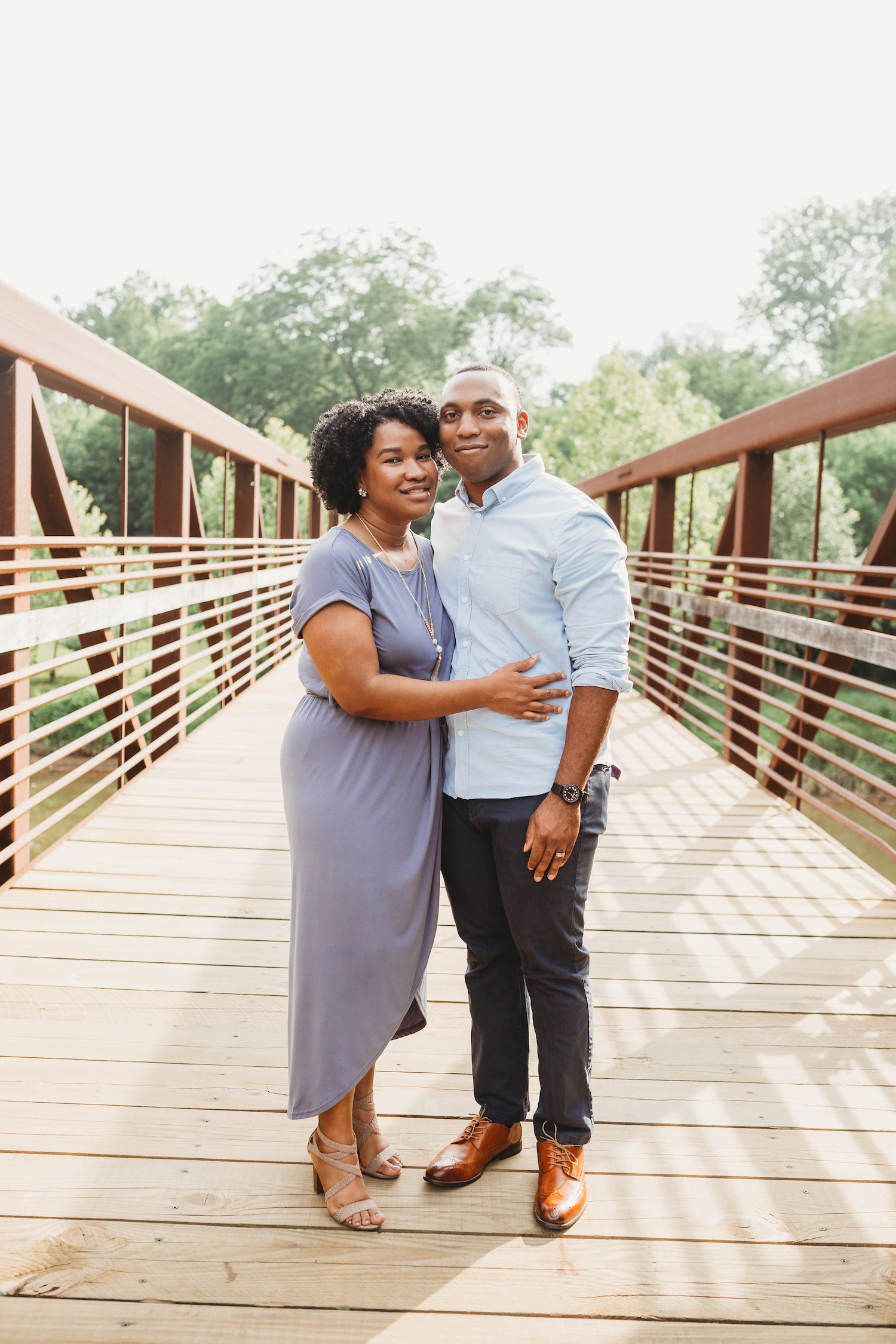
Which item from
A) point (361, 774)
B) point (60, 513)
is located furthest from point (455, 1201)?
point (60, 513)

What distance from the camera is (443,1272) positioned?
1.89 metres

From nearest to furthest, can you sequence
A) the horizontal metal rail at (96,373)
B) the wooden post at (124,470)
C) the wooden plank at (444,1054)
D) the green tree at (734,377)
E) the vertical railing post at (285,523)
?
the wooden plank at (444,1054) → the horizontal metal rail at (96,373) → the wooden post at (124,470) → the vertical railing post at (285,523) → the green tree at (734,377)

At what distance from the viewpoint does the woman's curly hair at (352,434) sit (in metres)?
2.13

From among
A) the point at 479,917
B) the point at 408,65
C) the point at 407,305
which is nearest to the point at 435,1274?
the point at 479,917

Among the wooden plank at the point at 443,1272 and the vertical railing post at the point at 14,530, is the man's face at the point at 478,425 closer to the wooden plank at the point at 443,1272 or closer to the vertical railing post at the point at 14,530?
the wooden plank at the point at 443,1272

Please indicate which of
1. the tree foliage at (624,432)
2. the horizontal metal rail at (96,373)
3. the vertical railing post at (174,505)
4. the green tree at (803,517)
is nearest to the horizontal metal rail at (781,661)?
the horizontal metal rail at (96,373)

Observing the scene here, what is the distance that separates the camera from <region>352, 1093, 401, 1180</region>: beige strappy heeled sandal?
2.16 metres

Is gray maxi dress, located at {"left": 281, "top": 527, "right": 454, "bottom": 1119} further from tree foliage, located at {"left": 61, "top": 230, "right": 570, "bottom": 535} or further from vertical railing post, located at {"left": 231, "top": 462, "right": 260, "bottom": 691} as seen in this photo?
tree foliage, located at {"left": 61, "top": 230, "right": 570, "bottom": 535}

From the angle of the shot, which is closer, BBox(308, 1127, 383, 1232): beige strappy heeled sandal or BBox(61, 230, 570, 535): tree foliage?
BBox(308, 1127, 383, 1232): beige strappy heeled sandal

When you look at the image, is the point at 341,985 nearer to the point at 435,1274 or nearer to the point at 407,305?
the point at 435,1274

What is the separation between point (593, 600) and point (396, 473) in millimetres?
424

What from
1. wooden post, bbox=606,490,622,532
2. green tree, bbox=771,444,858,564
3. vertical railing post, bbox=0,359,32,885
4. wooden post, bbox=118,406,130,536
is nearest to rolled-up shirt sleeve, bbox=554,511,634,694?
vertical railing post, bbox=0,359,32,885

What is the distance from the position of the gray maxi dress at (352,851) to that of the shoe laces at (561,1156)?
362 millimetres

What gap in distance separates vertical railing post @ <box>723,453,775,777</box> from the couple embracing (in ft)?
13.1
